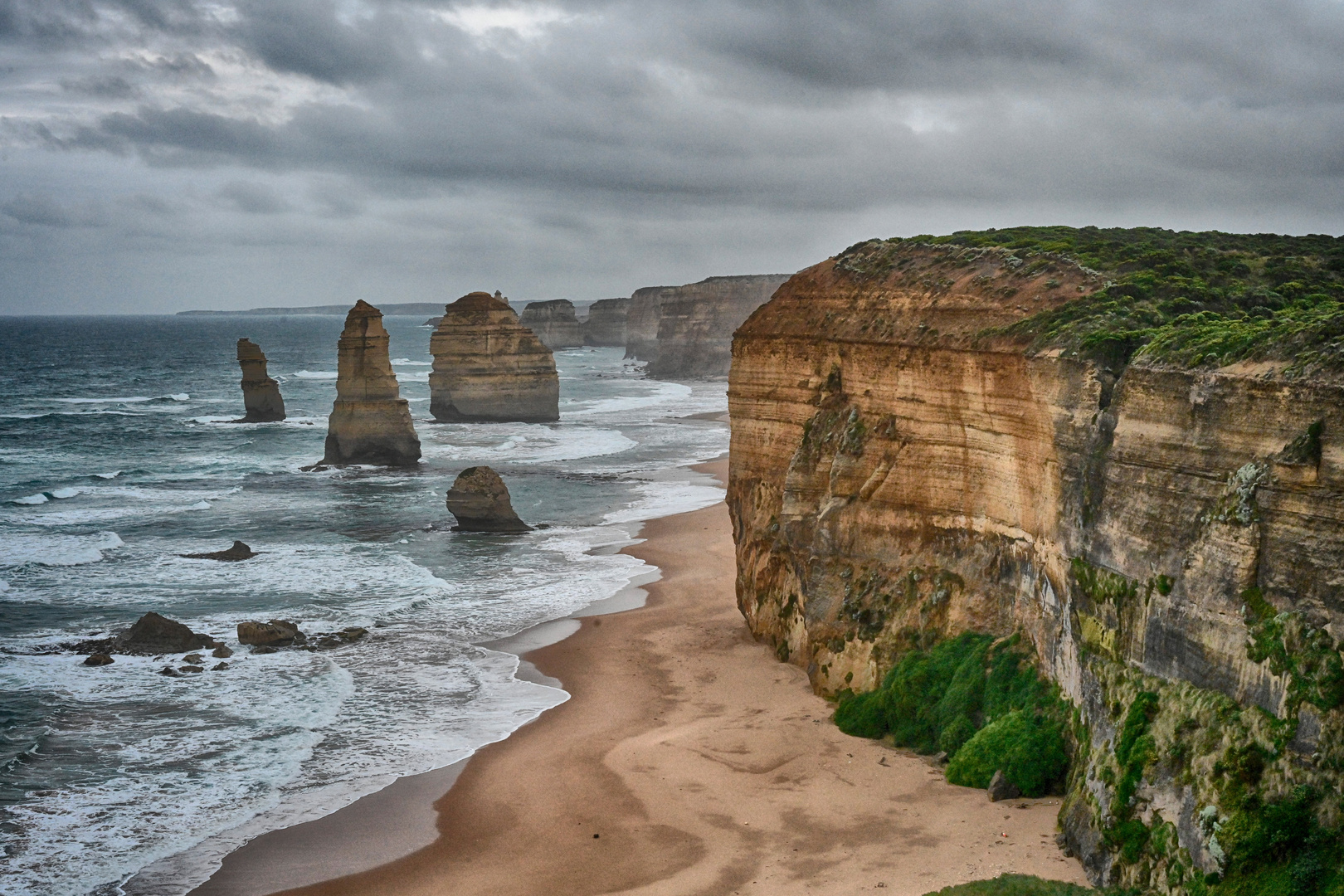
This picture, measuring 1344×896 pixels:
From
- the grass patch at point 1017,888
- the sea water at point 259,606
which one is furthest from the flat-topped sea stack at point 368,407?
the grass patch at point 1017,888

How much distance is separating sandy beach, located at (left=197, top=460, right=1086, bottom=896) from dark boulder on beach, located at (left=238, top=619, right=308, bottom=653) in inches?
335

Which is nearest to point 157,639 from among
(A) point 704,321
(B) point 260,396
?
(B) point 260,396

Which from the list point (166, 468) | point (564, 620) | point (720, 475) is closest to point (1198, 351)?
point (564, 620)

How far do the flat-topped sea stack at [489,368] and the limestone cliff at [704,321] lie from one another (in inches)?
1920

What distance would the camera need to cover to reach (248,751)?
75.5 feet

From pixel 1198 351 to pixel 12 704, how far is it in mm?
23866

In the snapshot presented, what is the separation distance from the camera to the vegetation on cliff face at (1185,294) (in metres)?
14.2

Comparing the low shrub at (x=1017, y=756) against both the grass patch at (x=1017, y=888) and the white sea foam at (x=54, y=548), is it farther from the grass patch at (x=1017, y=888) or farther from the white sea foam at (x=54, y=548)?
the white sea foam at (x=54, y=548)

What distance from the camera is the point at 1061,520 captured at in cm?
1783

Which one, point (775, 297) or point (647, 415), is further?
point (647, 415)

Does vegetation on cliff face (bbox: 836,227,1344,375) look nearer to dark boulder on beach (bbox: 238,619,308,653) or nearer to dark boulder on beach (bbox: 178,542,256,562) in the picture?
dark boulder on beach (bbox: 238,619,308,653)

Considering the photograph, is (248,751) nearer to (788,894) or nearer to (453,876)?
(453,876)

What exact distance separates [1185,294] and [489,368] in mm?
63719

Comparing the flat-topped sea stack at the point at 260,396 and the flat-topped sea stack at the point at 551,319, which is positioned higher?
the flat-topped sea stack at the point at 551,319
